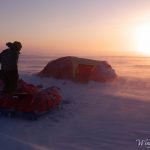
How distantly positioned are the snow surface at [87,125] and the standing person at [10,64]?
1.02 metres

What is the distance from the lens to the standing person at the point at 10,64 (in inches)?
392

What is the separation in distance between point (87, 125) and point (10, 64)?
292 centimetres

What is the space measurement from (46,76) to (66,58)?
1438mm

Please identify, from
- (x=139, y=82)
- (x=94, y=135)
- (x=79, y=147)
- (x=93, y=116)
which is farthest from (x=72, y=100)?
(x=139, y=82)

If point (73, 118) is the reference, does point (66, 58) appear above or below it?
above

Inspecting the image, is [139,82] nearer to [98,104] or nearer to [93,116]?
[98,104]

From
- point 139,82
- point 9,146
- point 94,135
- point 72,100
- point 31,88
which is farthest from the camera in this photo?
point 139,82

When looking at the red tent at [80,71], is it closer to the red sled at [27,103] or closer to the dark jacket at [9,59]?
the red sled at [27,103]

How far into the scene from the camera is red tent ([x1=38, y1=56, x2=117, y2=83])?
16.9 meters

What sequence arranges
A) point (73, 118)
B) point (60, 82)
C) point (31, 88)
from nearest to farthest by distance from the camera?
point (73, 118) → point (31, 88) → point (60, 82)

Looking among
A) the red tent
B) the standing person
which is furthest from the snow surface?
the red tent

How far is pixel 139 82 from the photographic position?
58.1 ft

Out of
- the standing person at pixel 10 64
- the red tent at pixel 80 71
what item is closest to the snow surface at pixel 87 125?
the standing person at pixel 10 64

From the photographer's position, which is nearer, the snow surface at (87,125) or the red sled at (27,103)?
the snow surface at (87,125)
